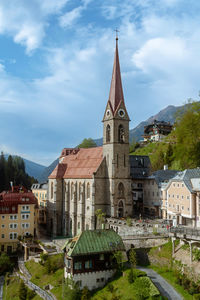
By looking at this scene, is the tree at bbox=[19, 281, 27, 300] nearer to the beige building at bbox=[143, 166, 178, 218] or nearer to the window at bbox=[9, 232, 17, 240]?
the window at bbox=[9, 232, 17, 240]

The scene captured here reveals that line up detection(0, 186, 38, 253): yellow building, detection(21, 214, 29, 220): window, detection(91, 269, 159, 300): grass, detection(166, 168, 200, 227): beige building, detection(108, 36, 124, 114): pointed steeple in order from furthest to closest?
1. detection(21, 214, 29, 220): window
2. detection(108, 36, 124, 114): pointed steeple
3. detection(0, 186, 38, 253): yellow building
4. detection(166, 168, 200, 227): beige building
5. detection(91, 269, 159, 300): grass

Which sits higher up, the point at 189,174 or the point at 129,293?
the point at 189,174

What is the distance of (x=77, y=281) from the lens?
41875 millimetres

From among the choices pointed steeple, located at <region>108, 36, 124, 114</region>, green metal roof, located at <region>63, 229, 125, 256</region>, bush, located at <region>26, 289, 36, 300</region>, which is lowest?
bush, located at <region>26, 289, 36, 300</region>

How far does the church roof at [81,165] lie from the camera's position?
69.1m

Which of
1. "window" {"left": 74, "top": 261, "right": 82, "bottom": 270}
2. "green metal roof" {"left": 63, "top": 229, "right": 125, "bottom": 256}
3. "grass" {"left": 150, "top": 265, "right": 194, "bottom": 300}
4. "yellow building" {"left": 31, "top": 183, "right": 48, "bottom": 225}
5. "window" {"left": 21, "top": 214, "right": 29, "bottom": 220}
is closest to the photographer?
"grass" {"left": 150, "top": 265, "right": 194, "bottom": 300}

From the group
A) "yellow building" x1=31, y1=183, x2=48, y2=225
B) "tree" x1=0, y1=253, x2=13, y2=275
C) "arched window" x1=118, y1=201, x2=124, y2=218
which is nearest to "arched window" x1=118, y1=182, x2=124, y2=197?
"arched window" x1=118, y1=201, x2=124, y2=218

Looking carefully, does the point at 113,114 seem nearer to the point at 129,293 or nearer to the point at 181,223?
the point at 181,223

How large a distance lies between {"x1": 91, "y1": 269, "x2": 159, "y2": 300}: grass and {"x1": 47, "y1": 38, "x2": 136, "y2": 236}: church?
22.1m

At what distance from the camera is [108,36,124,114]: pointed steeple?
2671 inches

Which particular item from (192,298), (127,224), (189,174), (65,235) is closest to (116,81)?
(189,174)

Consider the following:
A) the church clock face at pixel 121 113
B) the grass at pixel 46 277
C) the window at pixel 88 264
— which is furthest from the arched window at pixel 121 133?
the window at pixel 88 264

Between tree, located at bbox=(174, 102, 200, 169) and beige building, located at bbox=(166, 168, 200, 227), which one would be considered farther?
tree, located at bbox=(174, 102, 200, 169)

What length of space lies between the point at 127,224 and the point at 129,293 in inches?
715
